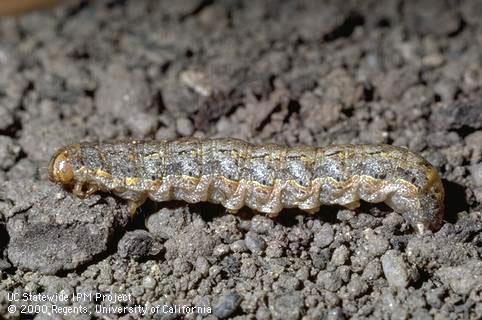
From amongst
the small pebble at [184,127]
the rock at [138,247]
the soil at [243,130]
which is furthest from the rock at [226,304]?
the small pebble at [184,127]

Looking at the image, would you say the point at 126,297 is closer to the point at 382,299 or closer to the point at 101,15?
the point at 382,299

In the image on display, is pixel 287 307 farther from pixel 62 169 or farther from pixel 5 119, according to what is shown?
pixel 5 119

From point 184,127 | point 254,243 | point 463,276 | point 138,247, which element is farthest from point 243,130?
point 463,276

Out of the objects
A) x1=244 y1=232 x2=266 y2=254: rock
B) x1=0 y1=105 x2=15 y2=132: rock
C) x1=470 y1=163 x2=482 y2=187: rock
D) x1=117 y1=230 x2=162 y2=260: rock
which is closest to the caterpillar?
x1=244 y1=232 x2=266 y2=254: rock

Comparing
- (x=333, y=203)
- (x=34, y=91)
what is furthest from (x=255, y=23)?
(x=333, y=203)

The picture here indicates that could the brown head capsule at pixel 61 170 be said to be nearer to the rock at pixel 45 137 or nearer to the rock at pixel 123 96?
the rock at pixel 45 137

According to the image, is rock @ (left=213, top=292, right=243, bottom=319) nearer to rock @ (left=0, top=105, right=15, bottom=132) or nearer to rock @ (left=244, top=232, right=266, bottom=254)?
rock @ (left=244, top=232, right=266, bottom=254)

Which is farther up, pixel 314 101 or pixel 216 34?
pixel 216 34
